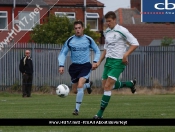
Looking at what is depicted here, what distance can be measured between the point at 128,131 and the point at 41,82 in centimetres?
2379

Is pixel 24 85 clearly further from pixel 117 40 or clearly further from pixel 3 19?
pixel 3 19

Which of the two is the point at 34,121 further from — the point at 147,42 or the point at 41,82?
the point at 147,42

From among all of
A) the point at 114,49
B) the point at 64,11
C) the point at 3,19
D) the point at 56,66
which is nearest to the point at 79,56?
the point at 114,49

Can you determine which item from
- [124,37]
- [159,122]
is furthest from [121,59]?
[159,122]

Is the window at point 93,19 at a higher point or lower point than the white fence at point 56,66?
higher

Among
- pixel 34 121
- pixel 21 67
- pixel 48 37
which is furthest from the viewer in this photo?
pixel 48 37

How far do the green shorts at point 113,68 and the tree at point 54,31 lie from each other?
125 ft

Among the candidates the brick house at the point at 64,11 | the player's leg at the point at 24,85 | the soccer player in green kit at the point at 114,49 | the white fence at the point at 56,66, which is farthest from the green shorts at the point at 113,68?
the brick house at the point at 64,11

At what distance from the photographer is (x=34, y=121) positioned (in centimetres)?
689

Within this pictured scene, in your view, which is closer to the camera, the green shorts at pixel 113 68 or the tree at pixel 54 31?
the green shorts at pixel 113 68

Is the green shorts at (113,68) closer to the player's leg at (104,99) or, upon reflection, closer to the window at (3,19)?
the player's leg at (104,99)

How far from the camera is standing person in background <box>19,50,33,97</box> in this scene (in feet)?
96.8

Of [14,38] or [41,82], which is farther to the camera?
[14,38]

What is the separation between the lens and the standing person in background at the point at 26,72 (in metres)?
29.5
